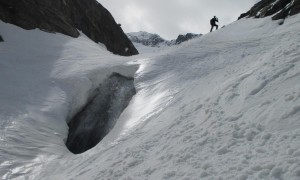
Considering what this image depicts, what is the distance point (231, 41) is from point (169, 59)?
11.1 feet

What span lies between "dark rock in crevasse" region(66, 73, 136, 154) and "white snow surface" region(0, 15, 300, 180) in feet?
1.57

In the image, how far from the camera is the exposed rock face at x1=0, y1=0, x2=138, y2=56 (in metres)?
27.4

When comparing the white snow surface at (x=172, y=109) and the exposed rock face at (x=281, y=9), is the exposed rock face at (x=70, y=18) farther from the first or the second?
the exposed rock face at (x=281, y=9)

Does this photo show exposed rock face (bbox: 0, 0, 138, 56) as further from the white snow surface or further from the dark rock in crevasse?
the dark rock in crevasse

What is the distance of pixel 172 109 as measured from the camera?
44.7ft

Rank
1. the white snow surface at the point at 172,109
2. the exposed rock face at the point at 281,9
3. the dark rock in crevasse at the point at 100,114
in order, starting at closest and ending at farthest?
the white snow surface at the point at 172,109, the dark rock in crevasse at the point at 100,114, the exposed rock face at the point at 281,9

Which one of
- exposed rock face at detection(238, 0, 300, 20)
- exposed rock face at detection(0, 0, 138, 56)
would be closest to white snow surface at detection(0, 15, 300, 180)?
exposed rock face at detection(238, 0, 300, 20)

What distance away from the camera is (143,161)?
33.7 feet

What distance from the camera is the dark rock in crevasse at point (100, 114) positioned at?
54.4ft

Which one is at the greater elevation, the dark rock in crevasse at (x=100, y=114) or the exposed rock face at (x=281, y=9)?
the exposed rock face at (x=281, y=9)

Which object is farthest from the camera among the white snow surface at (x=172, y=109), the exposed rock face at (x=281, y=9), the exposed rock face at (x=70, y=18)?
the exposed rock face at (x=70, y=18)

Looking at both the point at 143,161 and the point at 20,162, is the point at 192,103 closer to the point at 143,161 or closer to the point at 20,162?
the point at 143,161

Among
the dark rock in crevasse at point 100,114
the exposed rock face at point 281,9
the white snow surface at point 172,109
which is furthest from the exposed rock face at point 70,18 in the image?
the exposed rock face at point 281,9

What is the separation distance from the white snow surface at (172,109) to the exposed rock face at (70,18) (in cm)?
280
